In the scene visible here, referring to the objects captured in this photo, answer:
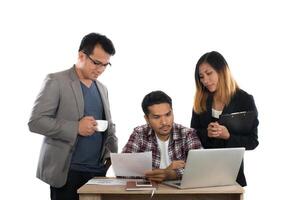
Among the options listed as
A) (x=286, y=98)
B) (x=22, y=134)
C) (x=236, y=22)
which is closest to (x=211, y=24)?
(x=236, y=22)

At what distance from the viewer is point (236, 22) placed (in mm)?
3459

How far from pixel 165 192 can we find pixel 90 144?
2.11 feet

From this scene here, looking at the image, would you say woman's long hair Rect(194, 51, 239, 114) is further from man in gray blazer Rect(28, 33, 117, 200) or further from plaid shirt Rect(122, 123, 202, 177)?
man in gray blazer Rect(28, 33, 117, 200)

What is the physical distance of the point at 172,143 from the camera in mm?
2461

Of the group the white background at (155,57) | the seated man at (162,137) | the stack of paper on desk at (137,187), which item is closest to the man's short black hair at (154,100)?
the seated man at (162,137)

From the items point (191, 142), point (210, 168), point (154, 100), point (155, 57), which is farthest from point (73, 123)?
point (155, 57)

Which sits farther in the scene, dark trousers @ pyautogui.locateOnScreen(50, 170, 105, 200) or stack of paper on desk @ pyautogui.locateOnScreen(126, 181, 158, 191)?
dark trousers @ pyautogui.locateOnScreen(50, 170, 105, 200)

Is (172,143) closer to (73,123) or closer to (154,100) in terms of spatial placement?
(154,100)

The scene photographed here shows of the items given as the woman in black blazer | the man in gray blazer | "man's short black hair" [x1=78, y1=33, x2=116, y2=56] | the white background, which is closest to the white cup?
the man in gray blazer

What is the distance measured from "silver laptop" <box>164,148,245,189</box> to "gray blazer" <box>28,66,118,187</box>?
0.60 meters

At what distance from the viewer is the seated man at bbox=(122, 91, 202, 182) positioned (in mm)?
2391

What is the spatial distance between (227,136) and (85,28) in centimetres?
160

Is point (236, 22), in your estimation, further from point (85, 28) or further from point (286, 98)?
point (85, 28)

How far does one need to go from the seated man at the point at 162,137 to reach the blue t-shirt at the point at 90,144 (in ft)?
0.53
